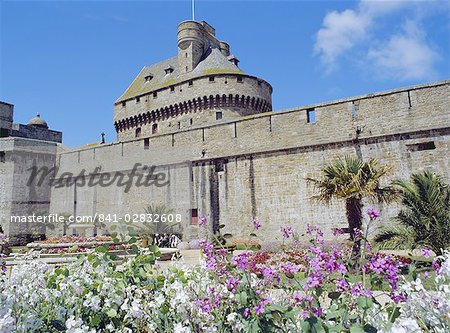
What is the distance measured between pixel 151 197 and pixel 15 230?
30.4 feet

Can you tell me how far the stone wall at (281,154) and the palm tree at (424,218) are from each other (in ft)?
14.6

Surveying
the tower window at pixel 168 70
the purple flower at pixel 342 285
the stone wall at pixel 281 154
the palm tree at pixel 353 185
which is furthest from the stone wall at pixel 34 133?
the purple flower at pixel 342 285

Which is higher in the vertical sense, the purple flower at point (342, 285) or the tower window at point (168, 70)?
the tower window at point (168, 70)

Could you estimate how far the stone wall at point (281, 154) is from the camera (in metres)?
13.5

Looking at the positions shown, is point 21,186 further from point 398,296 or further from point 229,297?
point 398,296

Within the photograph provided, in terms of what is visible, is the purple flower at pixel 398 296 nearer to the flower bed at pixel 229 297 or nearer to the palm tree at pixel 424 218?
the flower bed at pixel 229 297

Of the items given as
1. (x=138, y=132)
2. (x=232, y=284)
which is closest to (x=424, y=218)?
(x=232, y=284)

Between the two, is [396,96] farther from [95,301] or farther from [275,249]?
[95,301]

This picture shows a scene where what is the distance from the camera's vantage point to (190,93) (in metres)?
28.6

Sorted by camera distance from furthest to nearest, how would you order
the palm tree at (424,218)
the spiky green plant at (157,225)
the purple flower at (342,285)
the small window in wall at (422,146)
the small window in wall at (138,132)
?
the small window in wall at (138,132), the spiky green plant at (157,225), the small window in wall at (422,146), the palm tree at (424,218), the purple flower at (342,285)

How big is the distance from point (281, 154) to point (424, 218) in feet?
26.0

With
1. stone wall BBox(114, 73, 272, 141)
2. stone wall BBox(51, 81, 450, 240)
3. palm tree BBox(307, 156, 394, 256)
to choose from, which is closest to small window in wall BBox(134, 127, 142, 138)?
stone wall BBox(114, 73, 272, 141)

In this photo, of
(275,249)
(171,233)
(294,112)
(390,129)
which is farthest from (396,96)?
(171,233)

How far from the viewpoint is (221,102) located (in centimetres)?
2775
